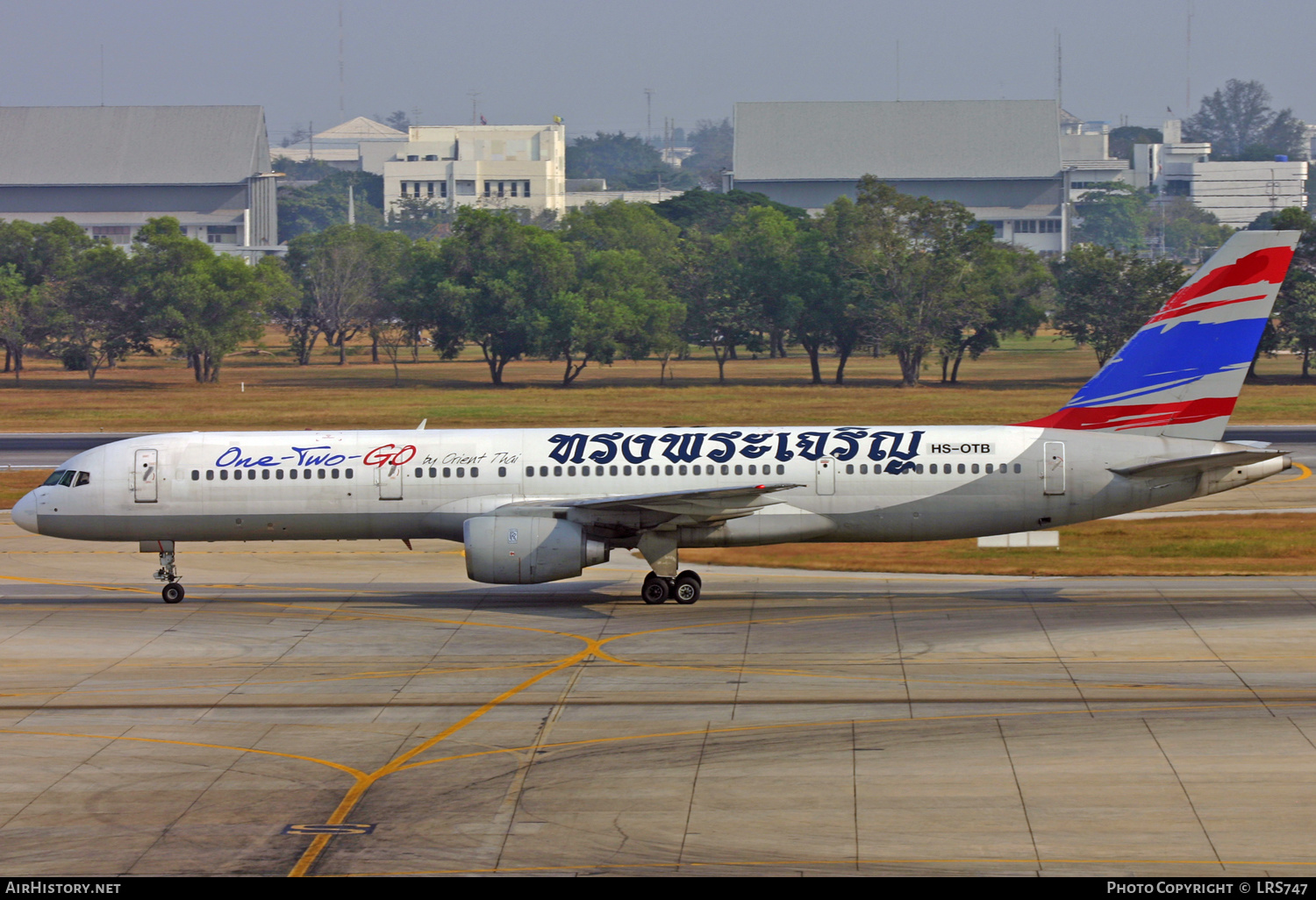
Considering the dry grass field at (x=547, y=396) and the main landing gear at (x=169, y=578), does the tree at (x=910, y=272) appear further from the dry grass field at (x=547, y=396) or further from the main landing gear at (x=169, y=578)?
the main landing gear at (x=169, y=578)

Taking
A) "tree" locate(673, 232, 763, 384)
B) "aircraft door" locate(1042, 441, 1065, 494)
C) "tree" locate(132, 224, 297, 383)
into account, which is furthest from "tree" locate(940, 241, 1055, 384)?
"aircraft door" locate(1042, 441, 1065, 494)

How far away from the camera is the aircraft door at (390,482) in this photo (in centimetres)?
3650

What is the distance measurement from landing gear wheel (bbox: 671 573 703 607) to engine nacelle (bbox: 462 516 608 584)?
3.14 metres

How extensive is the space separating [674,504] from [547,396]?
248 feet

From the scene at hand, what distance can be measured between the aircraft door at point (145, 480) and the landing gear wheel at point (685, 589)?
14.3 m

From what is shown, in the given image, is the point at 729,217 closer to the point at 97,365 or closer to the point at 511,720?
the point at 97,365

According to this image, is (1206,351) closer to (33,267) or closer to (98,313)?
(98,313)

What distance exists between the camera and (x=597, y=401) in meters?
103

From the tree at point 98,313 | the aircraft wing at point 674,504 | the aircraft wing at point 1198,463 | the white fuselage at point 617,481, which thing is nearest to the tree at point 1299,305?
the aircraft wing at point 1198,463

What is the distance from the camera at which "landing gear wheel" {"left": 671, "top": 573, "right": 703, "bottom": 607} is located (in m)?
36.4

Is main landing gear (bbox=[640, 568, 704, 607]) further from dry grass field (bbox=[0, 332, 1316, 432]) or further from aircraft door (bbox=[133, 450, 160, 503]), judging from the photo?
dry grass field (bbox=[0, 332, 1316, 432])

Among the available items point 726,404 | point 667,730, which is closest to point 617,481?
point 667,730

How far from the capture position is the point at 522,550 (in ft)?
112
